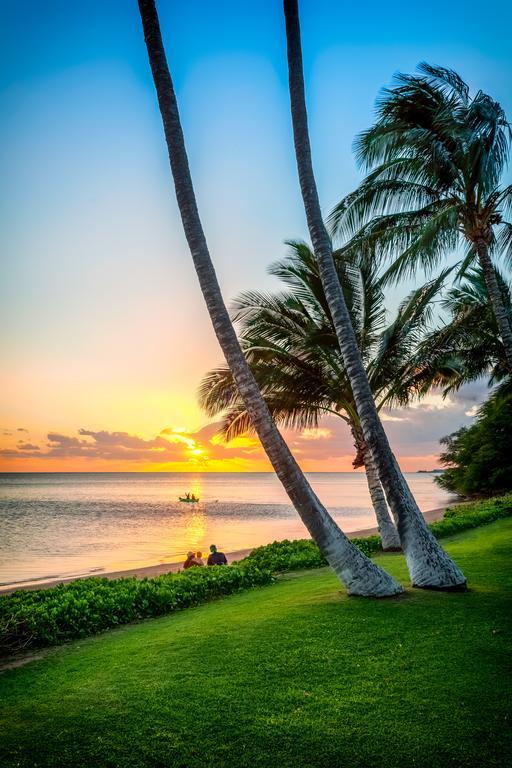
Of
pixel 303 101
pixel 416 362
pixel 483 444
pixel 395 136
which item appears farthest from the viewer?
pixel 483 444

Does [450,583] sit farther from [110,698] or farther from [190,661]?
[110,698]

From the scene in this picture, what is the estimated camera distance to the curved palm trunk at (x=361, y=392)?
23.1 feet

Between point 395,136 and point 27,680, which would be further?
point 395,136

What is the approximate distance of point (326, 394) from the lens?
14.8 metres

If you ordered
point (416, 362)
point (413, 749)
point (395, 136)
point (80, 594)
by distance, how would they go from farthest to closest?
point (416, 362)
point (395, 136)
point (80, 594)
point (413, 749)

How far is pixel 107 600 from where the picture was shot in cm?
805

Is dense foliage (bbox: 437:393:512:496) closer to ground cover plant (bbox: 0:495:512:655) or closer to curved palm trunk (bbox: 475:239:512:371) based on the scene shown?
curved palm trunk (bbox: 475:239:512:371)

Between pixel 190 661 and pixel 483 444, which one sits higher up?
pixel 483 444

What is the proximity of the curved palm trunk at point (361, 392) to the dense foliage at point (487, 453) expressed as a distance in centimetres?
2631

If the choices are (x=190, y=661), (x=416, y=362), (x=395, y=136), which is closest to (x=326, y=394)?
(x=416, y=362)

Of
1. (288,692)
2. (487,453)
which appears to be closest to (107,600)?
(288,692)

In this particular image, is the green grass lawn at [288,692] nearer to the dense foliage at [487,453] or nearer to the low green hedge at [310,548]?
the low green hedge at [310,548]

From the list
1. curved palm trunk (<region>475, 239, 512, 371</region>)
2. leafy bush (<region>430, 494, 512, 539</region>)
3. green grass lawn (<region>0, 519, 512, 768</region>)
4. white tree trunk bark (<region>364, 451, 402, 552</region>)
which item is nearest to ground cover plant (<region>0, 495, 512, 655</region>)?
green grass lawn (<region>0, 519, 512, 768</region>)

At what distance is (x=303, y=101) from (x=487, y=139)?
15.1ft
